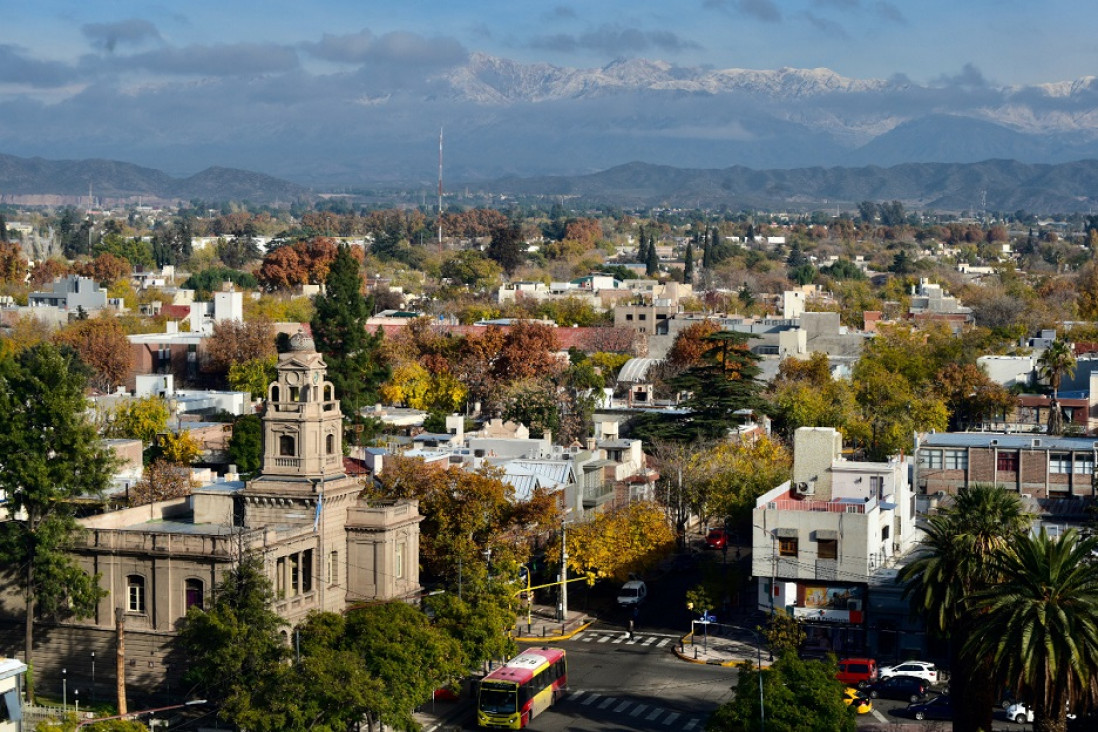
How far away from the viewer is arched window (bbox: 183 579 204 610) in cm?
5562

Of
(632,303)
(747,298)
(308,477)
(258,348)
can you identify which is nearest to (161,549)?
(308,477)

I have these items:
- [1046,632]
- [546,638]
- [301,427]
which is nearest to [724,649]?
[546,638]

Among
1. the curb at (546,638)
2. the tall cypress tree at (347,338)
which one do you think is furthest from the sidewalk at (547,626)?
the tall cypress tree at (347,338)

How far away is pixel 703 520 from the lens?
85125 mm

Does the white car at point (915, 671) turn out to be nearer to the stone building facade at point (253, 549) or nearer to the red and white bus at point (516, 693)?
the red and white bus at point (516, 693)

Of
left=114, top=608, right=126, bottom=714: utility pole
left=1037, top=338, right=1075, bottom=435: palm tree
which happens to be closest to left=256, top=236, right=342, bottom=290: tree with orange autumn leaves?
left=1037, top=338, right=1075, bottom=435: palm tree

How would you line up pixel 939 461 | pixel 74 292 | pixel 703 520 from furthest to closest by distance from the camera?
pixel 74 292 < pixel 703 520 < pixel 939 461

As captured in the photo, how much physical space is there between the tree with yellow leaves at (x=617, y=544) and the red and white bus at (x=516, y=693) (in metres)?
13.4

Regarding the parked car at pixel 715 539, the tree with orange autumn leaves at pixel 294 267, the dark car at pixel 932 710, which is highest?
the tree with orange autumn leaves at pixel 294 267

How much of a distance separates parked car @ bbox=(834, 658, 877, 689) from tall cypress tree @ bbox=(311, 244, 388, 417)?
4365cm

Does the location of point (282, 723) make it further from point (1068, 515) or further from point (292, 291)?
point (292, 291)

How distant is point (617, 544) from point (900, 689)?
619 inches

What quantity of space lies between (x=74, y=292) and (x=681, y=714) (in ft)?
407

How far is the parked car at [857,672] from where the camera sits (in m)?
58.3
